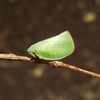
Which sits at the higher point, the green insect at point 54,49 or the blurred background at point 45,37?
the green insect at point 54,49

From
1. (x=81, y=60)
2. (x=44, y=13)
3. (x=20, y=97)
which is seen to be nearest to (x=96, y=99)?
(x=81, y=60)

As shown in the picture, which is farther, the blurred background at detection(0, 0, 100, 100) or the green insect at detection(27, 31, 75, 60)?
the blurred background at detection(0, 0, 100, 100)

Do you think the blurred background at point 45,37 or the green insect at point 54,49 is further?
the blurred background at point 45,37

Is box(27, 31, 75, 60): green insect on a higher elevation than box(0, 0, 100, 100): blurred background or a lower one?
higher

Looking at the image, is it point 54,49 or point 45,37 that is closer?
point 54,49

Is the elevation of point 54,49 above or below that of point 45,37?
above
